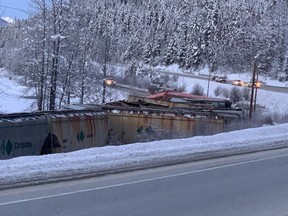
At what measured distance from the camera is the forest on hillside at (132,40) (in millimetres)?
41219

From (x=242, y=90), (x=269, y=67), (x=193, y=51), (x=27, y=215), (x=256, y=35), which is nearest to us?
(x=27, y=215)

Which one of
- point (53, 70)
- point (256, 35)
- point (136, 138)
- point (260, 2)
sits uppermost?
point (260, 2)

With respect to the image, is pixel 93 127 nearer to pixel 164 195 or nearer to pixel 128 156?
pixel 128 156

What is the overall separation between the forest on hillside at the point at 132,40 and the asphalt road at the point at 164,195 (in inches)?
1049

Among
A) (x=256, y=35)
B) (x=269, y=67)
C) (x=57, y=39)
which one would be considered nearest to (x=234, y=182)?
(x=57, y=39)

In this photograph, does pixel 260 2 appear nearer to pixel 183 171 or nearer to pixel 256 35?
pixel 256 35

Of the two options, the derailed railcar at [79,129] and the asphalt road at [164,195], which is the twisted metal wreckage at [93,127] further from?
the asphalt road at [164,195]

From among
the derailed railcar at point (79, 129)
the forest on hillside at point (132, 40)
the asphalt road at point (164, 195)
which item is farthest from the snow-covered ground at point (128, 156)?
the forest on hillside at point (132, 40)

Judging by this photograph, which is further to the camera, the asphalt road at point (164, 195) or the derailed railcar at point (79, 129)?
the derailed railcar at point (79, 129)

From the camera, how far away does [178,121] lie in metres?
25.8

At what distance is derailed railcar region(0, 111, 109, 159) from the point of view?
17.6 metres

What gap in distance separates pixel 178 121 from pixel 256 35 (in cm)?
8977

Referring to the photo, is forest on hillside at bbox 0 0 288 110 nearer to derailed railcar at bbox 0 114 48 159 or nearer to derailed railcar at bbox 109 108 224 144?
derailed railcar at bbox 109 108 224 144

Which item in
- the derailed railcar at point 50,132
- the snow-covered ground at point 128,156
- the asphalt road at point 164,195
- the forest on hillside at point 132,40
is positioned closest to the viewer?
the asphalt road at point 164,195
